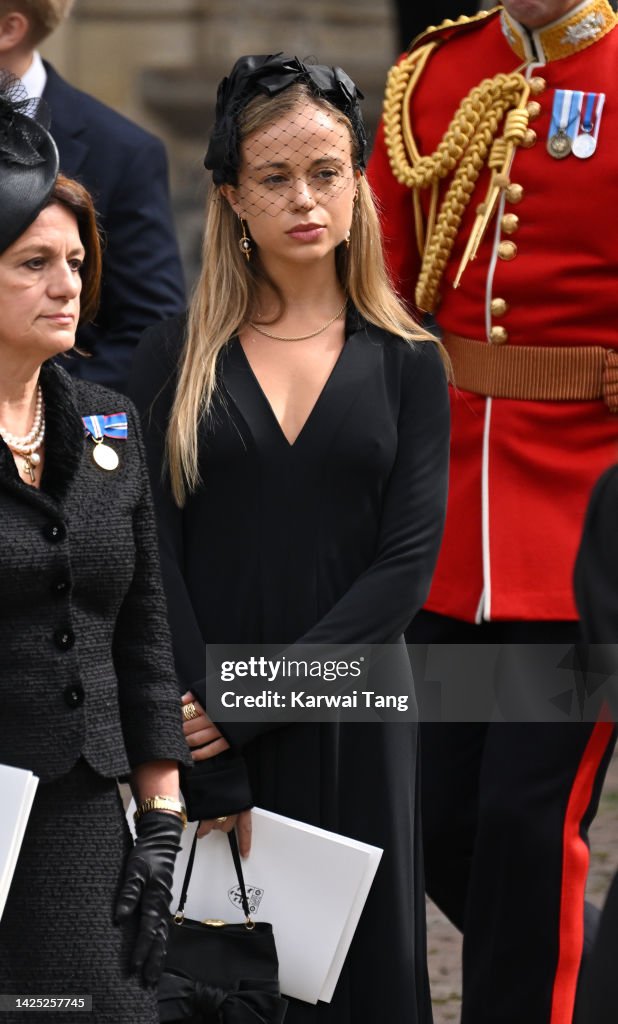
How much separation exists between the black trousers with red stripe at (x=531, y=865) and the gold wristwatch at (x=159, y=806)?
1.07 metres

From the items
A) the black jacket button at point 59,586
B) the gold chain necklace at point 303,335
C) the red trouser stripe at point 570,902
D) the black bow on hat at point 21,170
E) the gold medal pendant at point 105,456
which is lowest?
the red trouser stripe at point 570,902

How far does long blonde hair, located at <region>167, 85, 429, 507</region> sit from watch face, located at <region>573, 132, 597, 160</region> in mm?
508

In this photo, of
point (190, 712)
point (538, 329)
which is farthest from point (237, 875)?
point (538, 329)

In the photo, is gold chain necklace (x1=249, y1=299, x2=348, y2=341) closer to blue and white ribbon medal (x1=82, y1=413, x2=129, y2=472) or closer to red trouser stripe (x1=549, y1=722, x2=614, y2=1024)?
blue and white ribbon medal (x1=82, y1=413, x2=129, y2=472)

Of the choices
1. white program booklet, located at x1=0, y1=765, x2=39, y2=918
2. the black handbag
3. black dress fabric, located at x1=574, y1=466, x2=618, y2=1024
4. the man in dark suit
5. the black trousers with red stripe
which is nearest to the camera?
black dress fabric, located at x1=574, y1=466, x2=618, y2=1024

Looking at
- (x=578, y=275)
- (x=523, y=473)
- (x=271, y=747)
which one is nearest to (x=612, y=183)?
(x=578, y=275)

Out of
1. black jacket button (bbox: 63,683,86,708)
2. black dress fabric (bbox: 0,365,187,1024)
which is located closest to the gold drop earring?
black dress fabric (bbox: 0,365,187,1024)

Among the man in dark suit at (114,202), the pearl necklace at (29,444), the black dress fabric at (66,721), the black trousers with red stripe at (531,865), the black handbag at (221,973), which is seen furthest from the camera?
the man in dark suit at (114,202)

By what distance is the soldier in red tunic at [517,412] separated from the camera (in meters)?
4.52

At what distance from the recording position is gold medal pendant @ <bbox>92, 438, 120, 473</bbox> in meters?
3.62

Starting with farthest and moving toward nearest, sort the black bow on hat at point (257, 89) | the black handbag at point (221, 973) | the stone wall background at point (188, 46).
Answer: the stone wall background at point (188, 46) < the black bow on hat at point (257, 89) < the black handbag at point (221, 973)

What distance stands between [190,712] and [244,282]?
0.79 metres

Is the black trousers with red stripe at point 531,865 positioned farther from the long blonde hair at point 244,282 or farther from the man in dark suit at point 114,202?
the man in dark suit at point 114,202

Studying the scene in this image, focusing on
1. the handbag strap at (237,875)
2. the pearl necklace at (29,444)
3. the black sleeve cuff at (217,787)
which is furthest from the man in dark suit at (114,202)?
the pearl necklace at (29,444)
